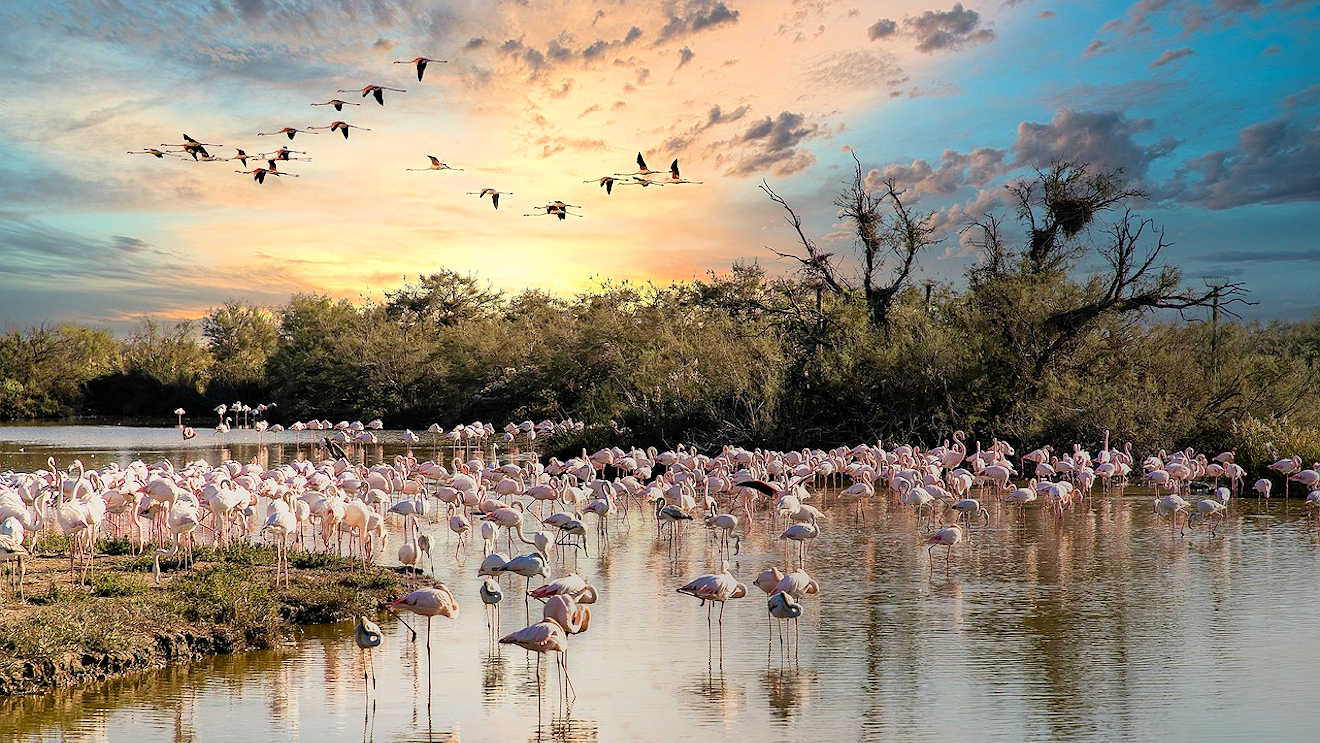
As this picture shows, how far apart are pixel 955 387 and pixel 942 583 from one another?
13.6 metres

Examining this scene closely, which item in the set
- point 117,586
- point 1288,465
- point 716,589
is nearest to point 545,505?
point 117,586

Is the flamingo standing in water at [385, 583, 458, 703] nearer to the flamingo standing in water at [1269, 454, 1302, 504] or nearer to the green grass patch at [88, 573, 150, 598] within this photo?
the green grass patch at [88, 573, 150, 598]

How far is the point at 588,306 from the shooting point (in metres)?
50.7

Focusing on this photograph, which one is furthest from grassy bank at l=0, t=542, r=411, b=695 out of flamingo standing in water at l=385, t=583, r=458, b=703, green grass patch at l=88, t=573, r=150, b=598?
flamingo standing in water at l=385, t=583, r=458, b=703

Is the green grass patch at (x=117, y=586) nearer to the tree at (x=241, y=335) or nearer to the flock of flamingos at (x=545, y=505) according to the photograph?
the flock of flamingos at (x=545, y=505)

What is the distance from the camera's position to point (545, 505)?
771 inches

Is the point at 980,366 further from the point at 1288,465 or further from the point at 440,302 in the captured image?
the point at 440,302

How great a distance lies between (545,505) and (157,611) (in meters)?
10.8

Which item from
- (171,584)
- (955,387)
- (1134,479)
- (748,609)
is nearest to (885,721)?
(748,609)

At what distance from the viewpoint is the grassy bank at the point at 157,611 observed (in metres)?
7.87

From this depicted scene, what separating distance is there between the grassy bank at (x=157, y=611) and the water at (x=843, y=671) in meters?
0.17

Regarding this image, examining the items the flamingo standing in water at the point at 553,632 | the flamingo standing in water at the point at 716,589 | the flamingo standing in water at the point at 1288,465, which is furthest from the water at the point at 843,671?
the flamingo standing in water at the point at 1288,465

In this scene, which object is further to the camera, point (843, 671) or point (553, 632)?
point (843, 671)

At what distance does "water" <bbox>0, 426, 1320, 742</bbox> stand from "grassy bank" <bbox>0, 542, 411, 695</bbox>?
17cm
